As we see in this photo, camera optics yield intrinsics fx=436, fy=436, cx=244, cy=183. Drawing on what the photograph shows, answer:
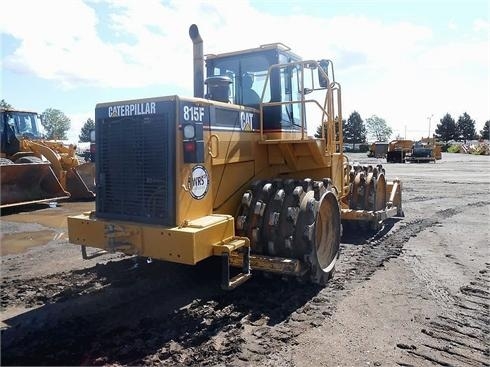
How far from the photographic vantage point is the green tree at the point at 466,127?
284ft

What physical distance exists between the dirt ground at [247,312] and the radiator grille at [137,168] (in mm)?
1020

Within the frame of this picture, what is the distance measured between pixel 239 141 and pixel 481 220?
283 inches

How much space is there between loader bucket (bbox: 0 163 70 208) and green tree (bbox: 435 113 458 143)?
87.2 metres

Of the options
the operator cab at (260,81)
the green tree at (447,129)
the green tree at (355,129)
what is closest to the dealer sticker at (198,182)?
the operator cab at (260,81)

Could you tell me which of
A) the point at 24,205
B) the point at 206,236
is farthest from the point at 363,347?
the point at 24,205

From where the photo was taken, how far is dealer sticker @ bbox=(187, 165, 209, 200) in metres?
4.48

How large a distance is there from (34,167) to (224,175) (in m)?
8.27

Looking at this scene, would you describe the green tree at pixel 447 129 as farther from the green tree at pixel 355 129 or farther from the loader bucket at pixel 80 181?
the loader bucket at pixel 80 181

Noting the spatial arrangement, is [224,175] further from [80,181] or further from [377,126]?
[377,126]

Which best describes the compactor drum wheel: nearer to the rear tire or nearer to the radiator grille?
the rear tire

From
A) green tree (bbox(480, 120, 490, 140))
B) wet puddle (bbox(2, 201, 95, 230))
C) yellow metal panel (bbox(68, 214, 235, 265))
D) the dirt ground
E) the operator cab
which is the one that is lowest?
the dirt ground

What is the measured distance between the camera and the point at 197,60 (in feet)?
18.6

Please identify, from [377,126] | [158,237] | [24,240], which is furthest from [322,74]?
[377,126]

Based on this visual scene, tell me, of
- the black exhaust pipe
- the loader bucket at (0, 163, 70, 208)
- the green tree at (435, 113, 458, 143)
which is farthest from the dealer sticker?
the green tree at (435, 113, 458, 143)
